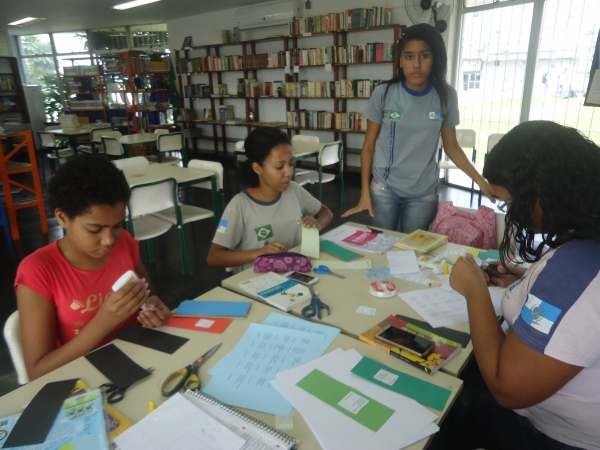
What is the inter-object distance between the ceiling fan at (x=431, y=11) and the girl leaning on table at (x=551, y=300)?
4624 millimetres

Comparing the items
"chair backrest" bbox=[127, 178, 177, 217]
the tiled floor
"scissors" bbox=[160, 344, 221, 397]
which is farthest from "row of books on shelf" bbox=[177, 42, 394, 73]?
"scissors" bbox=[160, 344, 221, 397]

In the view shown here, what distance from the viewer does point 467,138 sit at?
201 inches

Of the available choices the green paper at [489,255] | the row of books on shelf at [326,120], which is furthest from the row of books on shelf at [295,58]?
the green paper at [489,255]

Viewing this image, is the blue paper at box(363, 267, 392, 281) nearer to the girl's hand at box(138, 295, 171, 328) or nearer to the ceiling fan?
the girl's hand at box(138, 295, 171, 328)

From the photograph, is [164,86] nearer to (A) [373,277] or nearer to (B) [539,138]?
(A) [373,277]

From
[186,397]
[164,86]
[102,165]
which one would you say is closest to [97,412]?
[186,397]

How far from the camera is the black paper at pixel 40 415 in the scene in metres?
0.82

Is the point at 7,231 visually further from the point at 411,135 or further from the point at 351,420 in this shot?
the point at 351,420

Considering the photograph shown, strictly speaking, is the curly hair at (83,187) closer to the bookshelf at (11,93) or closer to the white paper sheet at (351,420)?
the white paper sheet at (351,420)

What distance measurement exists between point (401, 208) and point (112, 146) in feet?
14.7

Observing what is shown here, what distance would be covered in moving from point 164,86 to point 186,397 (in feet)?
29.4

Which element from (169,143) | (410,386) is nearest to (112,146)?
(169,143)

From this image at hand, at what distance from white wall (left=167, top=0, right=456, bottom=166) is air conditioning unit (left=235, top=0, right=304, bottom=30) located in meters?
0.18

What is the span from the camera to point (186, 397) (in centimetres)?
95
